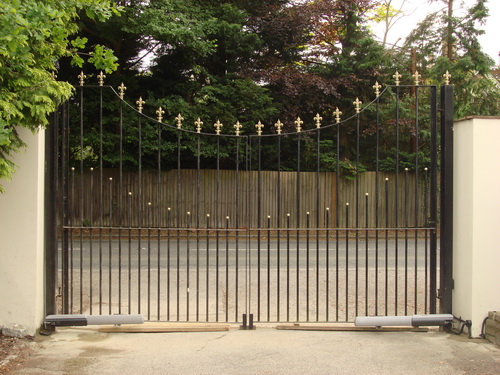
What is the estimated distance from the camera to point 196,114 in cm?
1678

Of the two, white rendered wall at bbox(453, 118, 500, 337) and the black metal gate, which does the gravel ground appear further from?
white rendered wall at bbox(453, 118, 500, 337)

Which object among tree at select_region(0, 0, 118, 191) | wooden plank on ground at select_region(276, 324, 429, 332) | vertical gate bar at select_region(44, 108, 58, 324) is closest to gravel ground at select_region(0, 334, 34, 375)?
vertical gate bar at select_region(44, 108, 58, 324)

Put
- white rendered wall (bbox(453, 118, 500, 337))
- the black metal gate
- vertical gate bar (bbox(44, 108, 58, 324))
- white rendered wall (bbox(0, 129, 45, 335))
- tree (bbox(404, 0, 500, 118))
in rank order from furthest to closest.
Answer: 1. tree (bbox(404, 0, 500, 118))
2. the black metal gate
3. vertical gate bar (bbox(44, 108, 58, 324))
4. white rendered wall (bbox(453, 118, 500, 337))
5. white rendered wall (bbox(0, 129, 45, 335))

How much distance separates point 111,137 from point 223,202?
4442 millimetres

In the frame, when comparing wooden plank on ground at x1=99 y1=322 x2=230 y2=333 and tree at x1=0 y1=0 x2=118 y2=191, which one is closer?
tree at x1=0 y1=0 x2=118 y2=191

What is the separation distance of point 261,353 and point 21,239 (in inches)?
116

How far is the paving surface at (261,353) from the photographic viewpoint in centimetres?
469

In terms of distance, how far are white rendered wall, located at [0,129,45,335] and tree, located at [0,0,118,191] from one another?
0.71 ft

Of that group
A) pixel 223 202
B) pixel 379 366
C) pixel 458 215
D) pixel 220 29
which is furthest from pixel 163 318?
pixel 220 29

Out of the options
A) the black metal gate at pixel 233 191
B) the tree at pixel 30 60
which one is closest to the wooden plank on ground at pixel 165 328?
the tree at pixel 30 60

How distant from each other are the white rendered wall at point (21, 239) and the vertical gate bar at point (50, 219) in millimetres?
259

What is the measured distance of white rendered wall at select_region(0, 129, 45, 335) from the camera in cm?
538

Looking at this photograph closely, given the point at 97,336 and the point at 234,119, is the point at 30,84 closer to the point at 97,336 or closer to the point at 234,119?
the point at 97,336

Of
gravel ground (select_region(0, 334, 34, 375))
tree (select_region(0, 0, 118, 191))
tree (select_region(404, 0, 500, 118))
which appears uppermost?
tree (select_region(404, 0, 500, 118))
